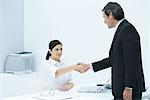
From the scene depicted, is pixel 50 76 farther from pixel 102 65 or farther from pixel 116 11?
pixel 116 11

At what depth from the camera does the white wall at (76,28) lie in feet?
11.8

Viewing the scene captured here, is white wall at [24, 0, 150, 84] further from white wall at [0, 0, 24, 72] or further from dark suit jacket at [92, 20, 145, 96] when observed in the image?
dark suit jacket at [92, 20, 145, 96]

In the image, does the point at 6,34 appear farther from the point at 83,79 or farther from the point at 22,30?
the point at 83,79

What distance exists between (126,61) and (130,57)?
0.13 feet

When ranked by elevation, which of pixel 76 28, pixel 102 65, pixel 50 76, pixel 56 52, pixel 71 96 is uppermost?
pixel 76 28

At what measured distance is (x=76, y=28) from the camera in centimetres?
423

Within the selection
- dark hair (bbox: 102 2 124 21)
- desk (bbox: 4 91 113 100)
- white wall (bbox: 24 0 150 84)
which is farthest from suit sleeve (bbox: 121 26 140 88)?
white wall (bbox: 24 0 150 84)

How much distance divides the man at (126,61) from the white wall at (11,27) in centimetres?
257

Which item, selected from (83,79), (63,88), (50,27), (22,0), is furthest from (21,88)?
(22,0)

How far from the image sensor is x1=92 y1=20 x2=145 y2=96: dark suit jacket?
2.20 metres

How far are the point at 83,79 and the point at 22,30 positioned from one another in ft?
4.45

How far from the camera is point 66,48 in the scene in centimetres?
434

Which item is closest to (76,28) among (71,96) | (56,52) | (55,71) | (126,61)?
(56,52)

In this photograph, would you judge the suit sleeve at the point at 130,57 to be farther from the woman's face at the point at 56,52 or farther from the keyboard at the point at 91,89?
the woman's face at the point at 56,52
